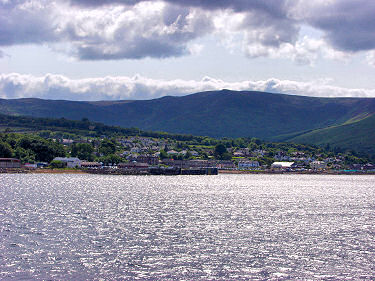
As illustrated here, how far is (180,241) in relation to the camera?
56344 millimetres

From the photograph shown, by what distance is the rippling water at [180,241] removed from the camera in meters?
44.0

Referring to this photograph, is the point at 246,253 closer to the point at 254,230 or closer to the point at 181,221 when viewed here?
the point at 254,230

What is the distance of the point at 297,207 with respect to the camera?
318 ft

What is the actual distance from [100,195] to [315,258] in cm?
6766

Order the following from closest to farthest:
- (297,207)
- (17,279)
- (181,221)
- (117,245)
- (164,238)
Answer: (17,279) < (117,245) < (164,238) < (181,221) < (297,207)

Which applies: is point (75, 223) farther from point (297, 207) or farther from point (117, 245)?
point (297, 207)

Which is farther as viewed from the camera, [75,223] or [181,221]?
[181,221]

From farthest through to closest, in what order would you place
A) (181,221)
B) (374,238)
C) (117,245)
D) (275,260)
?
(181,221)
(374,238)
(117,245)
(275,260)

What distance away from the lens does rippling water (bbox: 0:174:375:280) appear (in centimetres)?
4397

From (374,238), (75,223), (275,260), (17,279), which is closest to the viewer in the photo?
(17,279)

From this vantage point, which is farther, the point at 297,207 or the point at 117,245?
the point at 297,207

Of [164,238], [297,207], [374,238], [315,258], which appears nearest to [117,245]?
[164,238]

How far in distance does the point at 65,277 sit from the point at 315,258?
935 inches

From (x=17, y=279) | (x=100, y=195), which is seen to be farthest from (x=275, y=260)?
(x=100, y=195)
